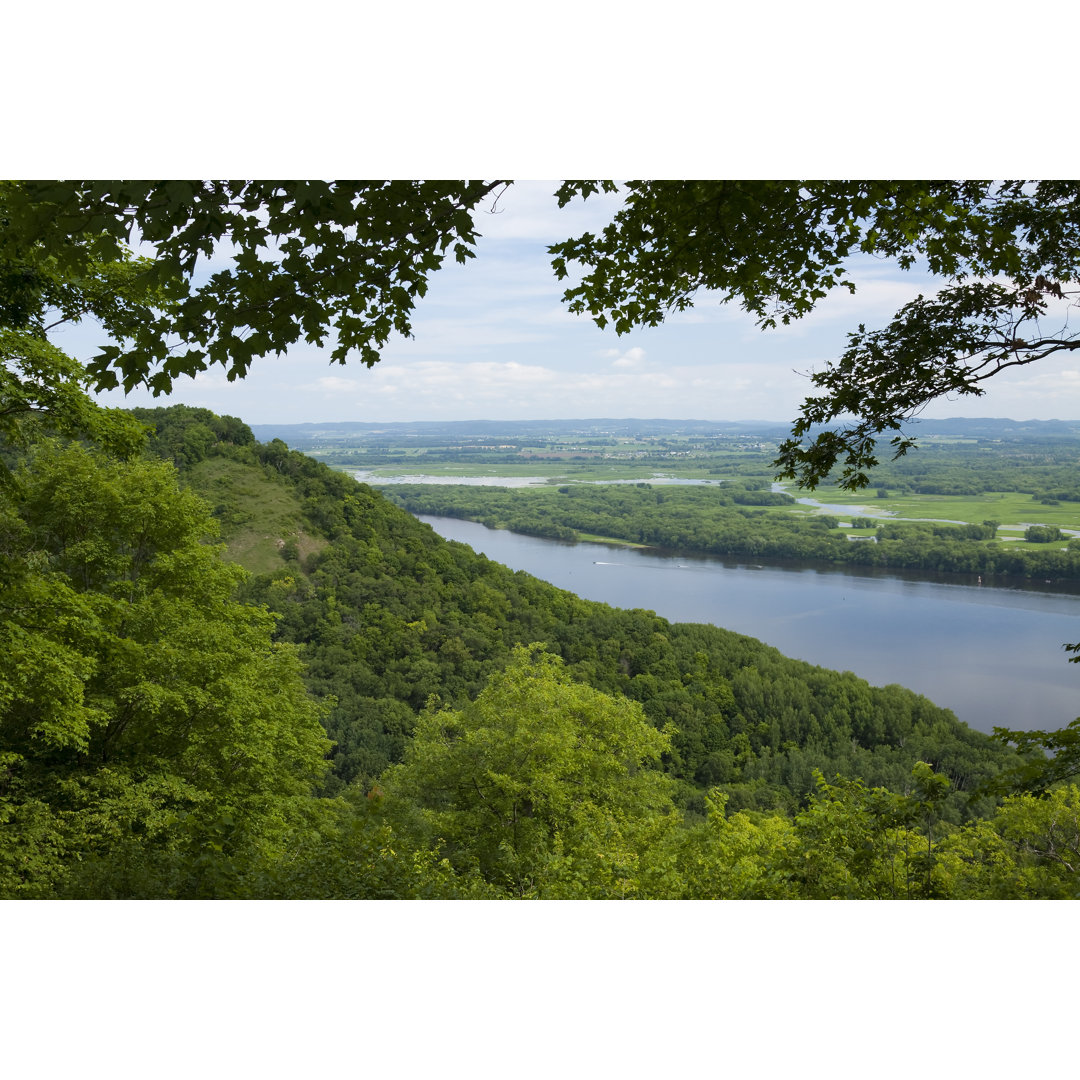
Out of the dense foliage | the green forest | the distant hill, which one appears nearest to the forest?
the green forest

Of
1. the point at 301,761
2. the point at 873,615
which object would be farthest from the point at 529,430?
the point at 873,615

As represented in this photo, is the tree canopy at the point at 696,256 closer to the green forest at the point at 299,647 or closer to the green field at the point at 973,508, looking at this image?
the green forest at the point at 299,647

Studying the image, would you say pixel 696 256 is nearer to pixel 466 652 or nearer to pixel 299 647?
pixel 299 647

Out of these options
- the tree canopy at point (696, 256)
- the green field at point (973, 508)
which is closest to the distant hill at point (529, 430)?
the green field at point (973, 508)

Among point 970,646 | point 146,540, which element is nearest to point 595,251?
point 146,540

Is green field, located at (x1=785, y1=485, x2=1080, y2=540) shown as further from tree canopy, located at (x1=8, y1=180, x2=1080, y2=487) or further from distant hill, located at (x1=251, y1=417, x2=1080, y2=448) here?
tree canopy, located at (x1=8, y1=180, x2=1080, y2=487)
